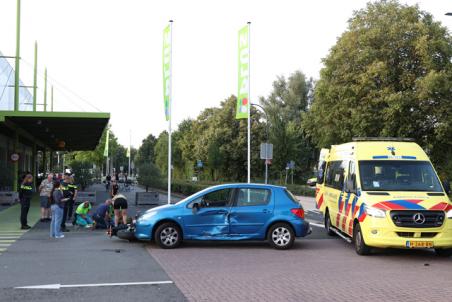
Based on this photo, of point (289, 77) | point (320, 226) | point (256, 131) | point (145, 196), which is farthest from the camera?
point (289, 77)

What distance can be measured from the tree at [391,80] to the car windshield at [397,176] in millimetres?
21796

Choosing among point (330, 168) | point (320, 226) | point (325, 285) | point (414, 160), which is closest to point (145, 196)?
point (320, 226)

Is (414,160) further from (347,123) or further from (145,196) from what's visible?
(347,123)

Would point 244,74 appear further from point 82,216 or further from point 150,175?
point 150,175

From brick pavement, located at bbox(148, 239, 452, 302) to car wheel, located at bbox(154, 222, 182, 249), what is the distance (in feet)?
0.83

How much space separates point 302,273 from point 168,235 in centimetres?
373

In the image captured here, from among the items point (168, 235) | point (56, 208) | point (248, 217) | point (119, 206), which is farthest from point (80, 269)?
point (119, 206)

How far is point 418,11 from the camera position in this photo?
117 feet

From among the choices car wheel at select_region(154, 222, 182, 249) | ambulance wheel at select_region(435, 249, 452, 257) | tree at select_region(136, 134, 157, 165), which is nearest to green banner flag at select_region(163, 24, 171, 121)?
car wheel at select_region(154, 222, 182, 249)

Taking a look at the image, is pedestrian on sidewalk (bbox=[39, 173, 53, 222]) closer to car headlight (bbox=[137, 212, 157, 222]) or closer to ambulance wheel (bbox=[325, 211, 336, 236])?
car headlight (bbox=[137, 212, 157, 222])

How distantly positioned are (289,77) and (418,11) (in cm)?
3745

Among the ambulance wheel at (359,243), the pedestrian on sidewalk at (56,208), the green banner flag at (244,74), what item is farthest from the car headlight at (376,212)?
the green banner flag at (244,74)

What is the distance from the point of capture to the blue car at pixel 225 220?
38.2 feet

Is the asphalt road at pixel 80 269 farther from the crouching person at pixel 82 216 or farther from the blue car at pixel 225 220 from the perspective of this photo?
the crouching person at pixel 82 216
